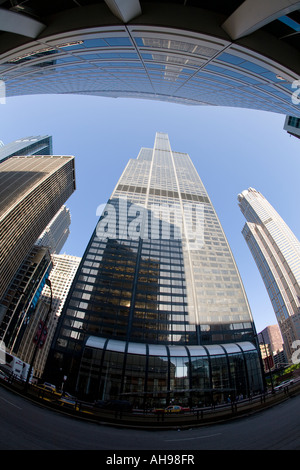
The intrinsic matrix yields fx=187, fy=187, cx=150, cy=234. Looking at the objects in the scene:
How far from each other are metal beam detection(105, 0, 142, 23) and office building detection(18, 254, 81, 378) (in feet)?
412

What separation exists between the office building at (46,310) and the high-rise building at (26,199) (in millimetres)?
40394

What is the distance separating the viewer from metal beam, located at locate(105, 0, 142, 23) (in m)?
6.54

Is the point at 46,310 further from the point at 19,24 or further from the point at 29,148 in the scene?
the point at 19,24

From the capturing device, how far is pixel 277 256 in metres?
161

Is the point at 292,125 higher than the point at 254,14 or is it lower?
higher

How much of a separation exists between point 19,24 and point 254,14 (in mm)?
8890

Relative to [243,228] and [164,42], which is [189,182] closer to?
[243,228]

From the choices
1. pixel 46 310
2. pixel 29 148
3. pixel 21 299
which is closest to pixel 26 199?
pixel 21 299

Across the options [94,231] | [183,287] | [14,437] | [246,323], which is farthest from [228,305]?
[14,437]

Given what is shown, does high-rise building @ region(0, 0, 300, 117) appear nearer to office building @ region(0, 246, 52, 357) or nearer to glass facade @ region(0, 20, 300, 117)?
glass facade @ region(0, 20, 300, 117)

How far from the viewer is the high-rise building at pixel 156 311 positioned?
44.5 meters

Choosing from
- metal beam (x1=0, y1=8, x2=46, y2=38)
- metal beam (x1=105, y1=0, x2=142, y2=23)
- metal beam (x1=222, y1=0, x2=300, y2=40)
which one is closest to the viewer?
metal beam (x1=222, y1=0, x2=300, y2=40)

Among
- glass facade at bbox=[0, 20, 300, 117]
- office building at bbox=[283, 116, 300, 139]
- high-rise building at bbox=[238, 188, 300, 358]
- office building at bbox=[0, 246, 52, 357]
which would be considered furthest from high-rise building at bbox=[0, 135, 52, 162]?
high-rise building at bbox=[238, 188, 300, 358]

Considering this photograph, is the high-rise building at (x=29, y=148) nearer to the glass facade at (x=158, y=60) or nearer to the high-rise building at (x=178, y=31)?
the glass facade at (x=158, y=60)
